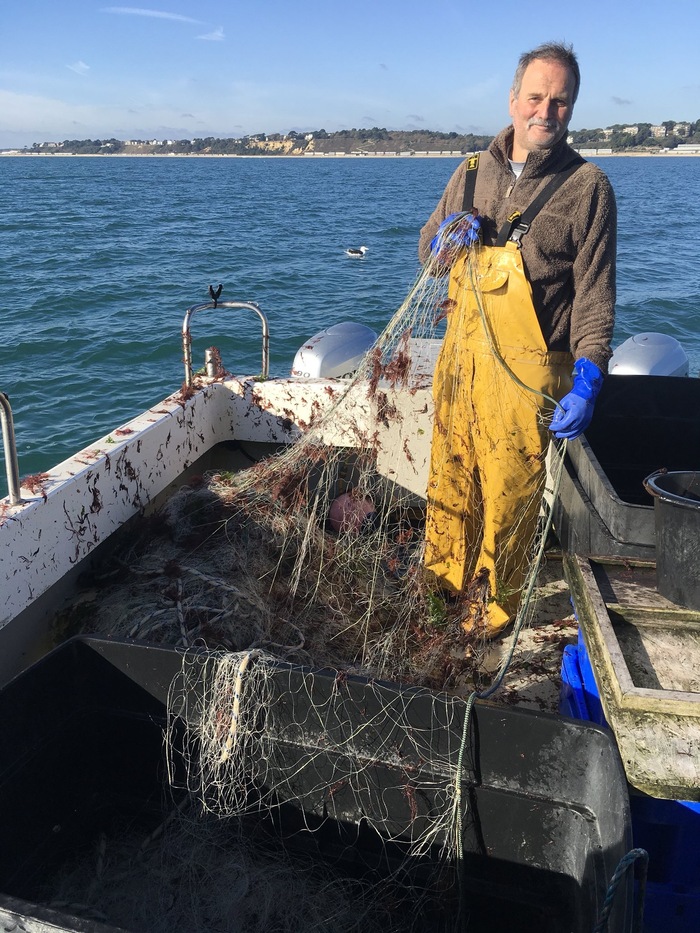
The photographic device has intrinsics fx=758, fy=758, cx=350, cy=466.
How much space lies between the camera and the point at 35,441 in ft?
30.6

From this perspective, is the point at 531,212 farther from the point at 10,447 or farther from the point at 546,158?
the point at 10,447

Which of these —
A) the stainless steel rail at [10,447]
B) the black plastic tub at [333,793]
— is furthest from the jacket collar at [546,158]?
the stainless steel rail at [10,447]

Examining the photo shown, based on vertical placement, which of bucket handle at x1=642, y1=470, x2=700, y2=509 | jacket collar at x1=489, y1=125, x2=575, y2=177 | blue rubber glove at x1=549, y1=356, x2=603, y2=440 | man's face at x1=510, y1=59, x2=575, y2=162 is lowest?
bucket handle at x1=642, y1=470, x2=700, y2=509

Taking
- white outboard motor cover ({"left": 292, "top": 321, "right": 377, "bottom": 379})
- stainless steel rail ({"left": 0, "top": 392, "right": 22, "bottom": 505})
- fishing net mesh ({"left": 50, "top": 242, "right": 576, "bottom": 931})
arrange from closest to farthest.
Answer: fishing net mesh ({"left": 50, "top": 242, "right": 576, "bottom": 931}), stainless steel rail ({"left": 0, "top": 392, "right": 22, "bottom": 505}), white outboard motor cover ({"left": 292, "top": 321, "right": 377, "bottom": 379})

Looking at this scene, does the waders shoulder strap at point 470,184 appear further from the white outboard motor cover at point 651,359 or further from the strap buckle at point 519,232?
the white outboard motor cover at point 651,359

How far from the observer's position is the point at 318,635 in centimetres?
334

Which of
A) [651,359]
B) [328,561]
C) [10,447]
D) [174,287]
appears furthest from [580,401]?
[174,287]

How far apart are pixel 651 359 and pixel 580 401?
4.09 meters

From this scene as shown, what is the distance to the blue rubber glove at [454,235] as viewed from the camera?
3006 mm

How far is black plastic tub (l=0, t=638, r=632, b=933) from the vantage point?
83.1 inches

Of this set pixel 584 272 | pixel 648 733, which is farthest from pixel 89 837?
pixel 584 272

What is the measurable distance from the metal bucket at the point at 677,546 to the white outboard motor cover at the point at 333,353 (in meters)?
3.83

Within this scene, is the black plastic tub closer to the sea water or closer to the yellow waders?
the yellow waders

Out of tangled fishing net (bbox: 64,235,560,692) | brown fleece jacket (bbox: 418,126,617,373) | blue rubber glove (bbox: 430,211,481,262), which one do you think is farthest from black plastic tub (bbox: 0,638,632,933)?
blue rubber glove (bbox: 430,211,481,262)
